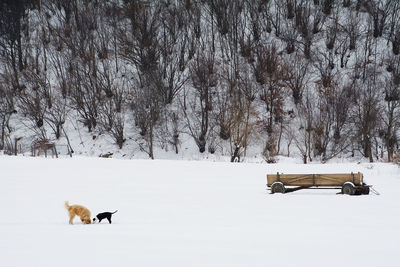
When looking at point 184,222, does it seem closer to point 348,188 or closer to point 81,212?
point 81,212

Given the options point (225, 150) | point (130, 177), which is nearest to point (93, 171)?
point (130, 177)

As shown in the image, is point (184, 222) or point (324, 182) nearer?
point (184, 222)

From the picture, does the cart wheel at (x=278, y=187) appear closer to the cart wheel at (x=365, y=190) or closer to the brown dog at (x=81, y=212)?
the cart wheel at (x=365, y=190)

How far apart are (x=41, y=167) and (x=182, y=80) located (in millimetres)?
26372

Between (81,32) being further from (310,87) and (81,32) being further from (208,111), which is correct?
(310,87)

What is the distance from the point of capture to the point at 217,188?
17.1m

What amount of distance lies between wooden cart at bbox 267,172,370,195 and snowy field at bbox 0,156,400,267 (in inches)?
23.3

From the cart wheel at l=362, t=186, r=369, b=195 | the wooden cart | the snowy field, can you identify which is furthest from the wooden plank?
the snowy field

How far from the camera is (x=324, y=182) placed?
53.5 feet

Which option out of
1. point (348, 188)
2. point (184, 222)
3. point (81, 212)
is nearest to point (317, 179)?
point (348, 188)

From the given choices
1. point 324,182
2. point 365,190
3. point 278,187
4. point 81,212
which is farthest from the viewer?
point 278,187

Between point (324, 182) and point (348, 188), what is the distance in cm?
101

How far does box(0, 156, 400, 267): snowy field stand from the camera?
6629mm

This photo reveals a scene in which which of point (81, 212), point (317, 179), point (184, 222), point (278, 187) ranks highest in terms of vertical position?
point (317, 179)
